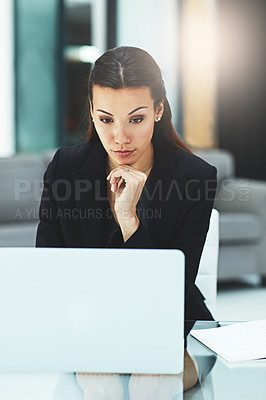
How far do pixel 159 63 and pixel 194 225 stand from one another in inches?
181

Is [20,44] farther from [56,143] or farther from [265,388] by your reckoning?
[265,388]

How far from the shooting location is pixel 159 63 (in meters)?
5.78

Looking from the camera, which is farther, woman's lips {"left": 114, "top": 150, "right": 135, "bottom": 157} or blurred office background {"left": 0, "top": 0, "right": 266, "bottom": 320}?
blurred office background {"left": 0, "top": 0, "right": 266, "bottom": 320}

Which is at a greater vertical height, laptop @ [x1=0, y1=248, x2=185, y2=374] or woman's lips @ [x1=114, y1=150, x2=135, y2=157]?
woman's lips @ [x1=114, y1=150, x2=135, y2=157]

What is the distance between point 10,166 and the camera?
351 centimetres

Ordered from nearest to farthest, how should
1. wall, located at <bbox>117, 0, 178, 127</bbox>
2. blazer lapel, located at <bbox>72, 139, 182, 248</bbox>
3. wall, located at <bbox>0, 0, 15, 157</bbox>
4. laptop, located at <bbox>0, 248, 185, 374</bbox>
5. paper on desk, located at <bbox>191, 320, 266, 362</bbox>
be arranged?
laptop, located at <bbox>0, 248, 185, 374</bbox> < paper on desk, located at <bbox>191, 320, 266, 362</bbox> < blazer lapel, located at <bbox>72, 139, 182, 248</bbox> < wall, located at <bbox>0, 0, 15, 157</bbox> < wall, located at <bbox>117, 0, 178, 127</bbox>

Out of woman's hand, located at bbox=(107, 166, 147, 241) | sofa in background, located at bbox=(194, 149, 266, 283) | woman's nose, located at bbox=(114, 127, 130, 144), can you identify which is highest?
woman's nose, located at bbox=(114, 127, 130, 144)

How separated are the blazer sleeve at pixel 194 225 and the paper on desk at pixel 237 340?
0.17 meters

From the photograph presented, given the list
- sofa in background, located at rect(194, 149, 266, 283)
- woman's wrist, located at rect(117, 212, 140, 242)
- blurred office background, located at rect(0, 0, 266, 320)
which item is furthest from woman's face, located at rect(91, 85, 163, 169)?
blurred office background, located at rect(0, 0, 266, 320)

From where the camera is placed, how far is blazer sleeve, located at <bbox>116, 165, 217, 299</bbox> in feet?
4.60

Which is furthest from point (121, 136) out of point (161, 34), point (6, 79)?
point (161, 34)

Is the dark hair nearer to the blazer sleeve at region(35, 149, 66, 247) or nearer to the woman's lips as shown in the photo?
the woman's lips

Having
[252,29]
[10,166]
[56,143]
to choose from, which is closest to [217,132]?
[252,29]

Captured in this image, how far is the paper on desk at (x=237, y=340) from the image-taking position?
3.67 ft
